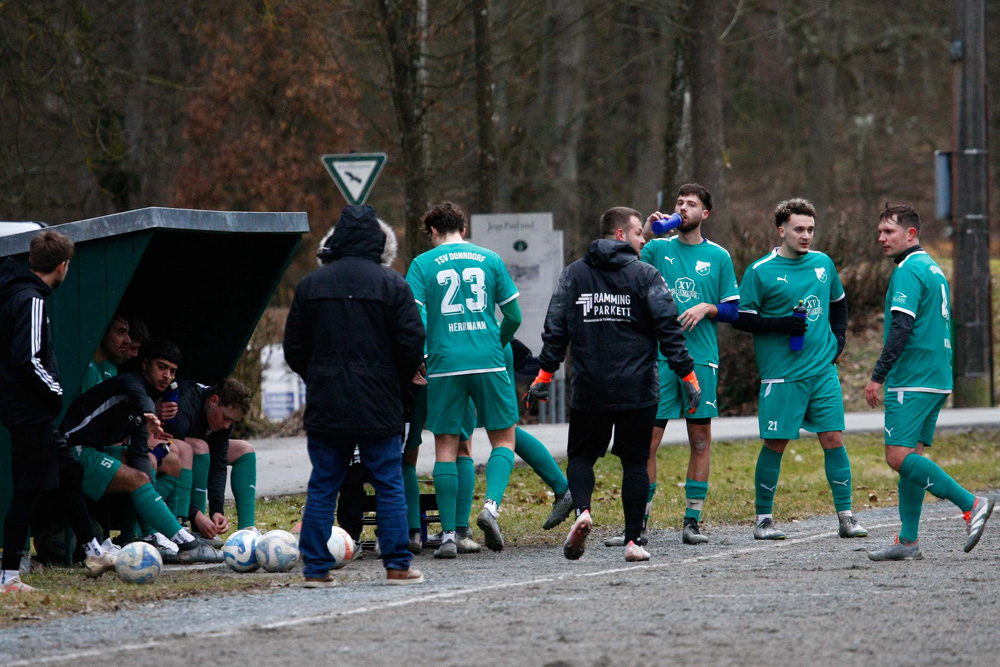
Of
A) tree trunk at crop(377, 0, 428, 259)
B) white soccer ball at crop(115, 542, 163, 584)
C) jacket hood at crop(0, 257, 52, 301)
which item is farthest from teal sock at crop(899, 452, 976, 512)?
tree trunk at crop(377, 0, 428, 259)

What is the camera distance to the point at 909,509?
Answer: 8.29m

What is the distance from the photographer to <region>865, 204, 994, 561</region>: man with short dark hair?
8281 mm

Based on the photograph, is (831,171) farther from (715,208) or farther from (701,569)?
(701,569)

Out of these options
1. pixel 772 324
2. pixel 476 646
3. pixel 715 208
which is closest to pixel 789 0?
pixel 715 208

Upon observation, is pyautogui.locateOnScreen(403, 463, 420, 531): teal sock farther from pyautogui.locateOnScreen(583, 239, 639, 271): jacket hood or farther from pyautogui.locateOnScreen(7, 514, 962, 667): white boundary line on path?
pyautogui.locateOnScreen(583, 239, 639, 271): jacket hood

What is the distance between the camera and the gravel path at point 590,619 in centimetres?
556

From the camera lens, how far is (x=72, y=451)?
801cm

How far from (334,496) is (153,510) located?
1560 mm

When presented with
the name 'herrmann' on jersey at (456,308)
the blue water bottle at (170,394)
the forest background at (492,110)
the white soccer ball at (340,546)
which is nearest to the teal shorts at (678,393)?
the name 'herrmann' on jersey at (456,308)

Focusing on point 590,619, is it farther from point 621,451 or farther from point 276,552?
point 276,552

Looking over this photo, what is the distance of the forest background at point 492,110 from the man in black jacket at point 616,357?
772cm

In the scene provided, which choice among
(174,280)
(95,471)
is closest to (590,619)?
(95,471)

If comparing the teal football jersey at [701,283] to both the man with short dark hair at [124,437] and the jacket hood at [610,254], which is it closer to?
the jacket hood at [610,254]

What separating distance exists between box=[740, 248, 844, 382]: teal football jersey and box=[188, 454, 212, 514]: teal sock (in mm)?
3498
